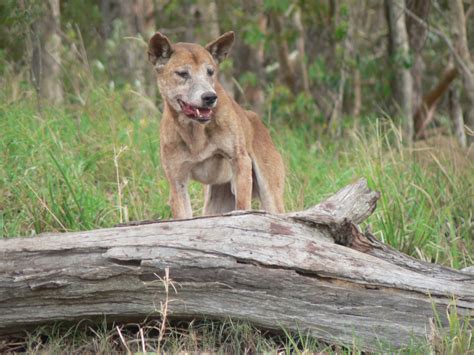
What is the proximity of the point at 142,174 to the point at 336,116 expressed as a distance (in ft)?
20.1

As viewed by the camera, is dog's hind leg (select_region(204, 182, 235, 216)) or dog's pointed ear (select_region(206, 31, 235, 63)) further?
dog's hind leg (select_region(204, 182, 235, 216))

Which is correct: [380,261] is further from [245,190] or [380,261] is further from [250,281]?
[245,190]

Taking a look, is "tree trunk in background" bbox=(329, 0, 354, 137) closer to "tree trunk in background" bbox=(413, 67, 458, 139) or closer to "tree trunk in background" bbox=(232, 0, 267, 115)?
"tree trunk in background" bbox=(413, 67, 458, 139)

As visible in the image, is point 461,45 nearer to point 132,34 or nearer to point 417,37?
point 417,37

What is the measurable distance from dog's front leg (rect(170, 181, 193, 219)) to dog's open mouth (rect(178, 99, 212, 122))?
0.61 meters

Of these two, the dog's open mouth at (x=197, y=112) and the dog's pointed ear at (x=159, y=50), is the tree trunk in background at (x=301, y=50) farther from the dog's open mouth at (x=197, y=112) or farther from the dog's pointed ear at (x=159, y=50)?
the dog's open mouth at (x=197, y=112)

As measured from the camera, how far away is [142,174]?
8.45m

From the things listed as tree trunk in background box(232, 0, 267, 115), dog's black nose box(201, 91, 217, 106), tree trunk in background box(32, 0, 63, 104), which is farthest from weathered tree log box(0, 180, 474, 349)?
tree trunk in background box(232, 0, 267, 115)

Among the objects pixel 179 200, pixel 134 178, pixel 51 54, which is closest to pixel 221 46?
A: pixel 179 200

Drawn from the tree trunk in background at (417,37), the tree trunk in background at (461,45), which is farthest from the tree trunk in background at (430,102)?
the tree trunk in background at (461,45)

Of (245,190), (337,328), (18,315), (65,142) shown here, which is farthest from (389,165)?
(18,315)

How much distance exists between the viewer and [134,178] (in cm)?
812

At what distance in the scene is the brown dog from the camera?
655 centimetres

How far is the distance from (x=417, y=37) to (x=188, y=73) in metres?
8.98
